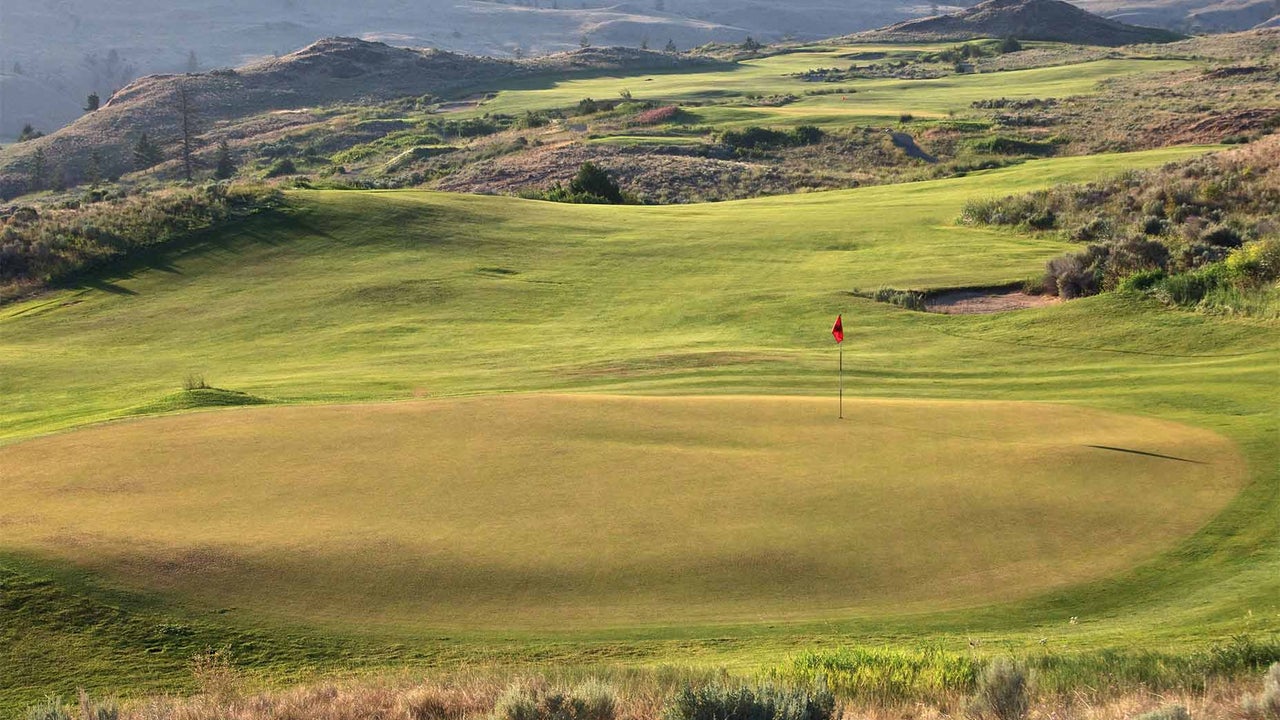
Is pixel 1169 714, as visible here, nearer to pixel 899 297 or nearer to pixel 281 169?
pixel 899 297

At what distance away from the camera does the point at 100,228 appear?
116 feet

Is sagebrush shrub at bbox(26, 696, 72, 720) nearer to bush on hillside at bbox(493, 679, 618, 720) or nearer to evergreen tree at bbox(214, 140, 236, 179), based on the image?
bush on hillside at bbox(493, 679, 618, 720)

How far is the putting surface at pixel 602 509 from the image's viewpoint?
402 inches

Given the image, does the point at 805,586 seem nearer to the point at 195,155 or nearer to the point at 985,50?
the point at 195,155

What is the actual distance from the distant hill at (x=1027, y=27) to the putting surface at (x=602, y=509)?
151 metres

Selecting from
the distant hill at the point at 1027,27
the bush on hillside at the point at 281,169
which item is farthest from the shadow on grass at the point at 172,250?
the distant hill at the point at 1027,27

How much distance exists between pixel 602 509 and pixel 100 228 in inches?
1139

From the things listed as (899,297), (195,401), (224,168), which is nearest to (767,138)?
(224,168)

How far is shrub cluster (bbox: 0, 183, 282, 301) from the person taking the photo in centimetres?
3334

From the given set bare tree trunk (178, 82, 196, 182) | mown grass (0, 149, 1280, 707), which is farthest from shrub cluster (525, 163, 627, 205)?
bare tree trunk (178, 82, 196, 182)

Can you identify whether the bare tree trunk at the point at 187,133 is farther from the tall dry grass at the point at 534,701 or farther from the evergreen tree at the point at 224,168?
the tall dry grass at the point at 534,701

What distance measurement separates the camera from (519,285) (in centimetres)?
3322

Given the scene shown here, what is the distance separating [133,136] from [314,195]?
77.6m

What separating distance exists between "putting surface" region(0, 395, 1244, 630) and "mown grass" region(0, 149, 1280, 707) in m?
0.29
